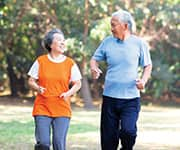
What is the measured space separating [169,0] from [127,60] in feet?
45.6

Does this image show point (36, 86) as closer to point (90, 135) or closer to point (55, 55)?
point (55, 55)

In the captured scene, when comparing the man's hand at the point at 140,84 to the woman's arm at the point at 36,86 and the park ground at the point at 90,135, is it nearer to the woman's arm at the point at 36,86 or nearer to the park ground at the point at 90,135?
the woman's arm at the point at 36,86

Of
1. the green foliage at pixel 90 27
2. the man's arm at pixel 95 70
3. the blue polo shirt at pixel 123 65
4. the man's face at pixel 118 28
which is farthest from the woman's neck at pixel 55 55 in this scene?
the green foliage at pixel 90 27

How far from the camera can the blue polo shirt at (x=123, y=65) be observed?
6855 mm

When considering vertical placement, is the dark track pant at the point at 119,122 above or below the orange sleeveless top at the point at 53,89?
below

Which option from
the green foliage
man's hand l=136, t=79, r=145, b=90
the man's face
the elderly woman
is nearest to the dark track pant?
man's hand l=136, t=79, r=145, b=90

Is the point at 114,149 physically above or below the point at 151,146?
above

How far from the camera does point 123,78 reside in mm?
6852

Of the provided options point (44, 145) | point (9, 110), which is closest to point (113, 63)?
point (44, 145)

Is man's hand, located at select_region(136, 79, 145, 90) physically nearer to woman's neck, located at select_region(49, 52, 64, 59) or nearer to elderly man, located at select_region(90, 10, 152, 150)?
elderly man, located at select_region(90, 10, 152, 150)

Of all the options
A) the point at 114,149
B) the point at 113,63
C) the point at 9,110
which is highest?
the point at 113,63

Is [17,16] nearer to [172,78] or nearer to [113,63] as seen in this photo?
[172,78]

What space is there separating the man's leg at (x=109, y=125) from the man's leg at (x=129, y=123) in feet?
0.45

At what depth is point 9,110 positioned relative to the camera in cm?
1917
